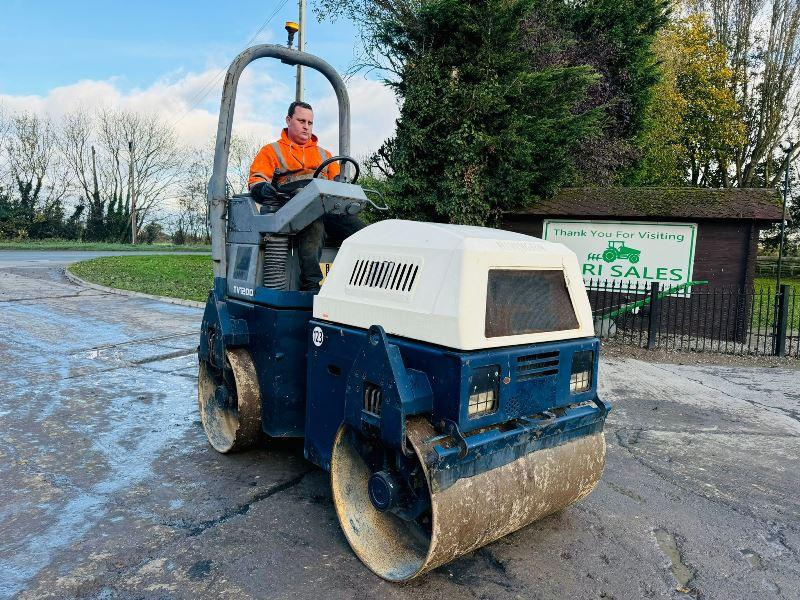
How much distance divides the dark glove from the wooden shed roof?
8.30m

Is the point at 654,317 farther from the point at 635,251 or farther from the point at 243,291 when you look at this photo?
the point at 243,291

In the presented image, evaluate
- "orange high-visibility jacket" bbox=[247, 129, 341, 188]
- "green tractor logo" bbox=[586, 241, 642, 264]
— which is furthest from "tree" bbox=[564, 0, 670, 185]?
"orange high-visibility jacket" bbox=[247, 129, 341, 188]

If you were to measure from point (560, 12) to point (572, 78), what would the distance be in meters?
5.08

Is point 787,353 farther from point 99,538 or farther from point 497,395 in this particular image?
point 99,538

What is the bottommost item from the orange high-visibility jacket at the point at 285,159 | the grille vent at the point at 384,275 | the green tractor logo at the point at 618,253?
the grille vent at the point at 384,275

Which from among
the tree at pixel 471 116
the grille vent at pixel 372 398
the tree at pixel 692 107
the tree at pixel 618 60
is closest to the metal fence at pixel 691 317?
the tree at pixel 471 116

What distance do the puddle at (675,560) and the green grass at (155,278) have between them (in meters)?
10.4

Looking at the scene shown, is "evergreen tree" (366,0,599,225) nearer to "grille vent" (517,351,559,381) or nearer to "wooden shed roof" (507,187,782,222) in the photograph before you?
"wooden shed roof" (507,187,782,222)

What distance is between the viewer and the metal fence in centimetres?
966

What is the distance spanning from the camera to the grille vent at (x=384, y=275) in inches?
111

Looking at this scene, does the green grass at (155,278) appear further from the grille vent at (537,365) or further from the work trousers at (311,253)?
the grille vent at (537,365)

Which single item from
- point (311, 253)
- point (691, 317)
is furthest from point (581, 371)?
point (691, 317)

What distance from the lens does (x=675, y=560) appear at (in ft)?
10.2

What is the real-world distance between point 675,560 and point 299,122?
353 cm
